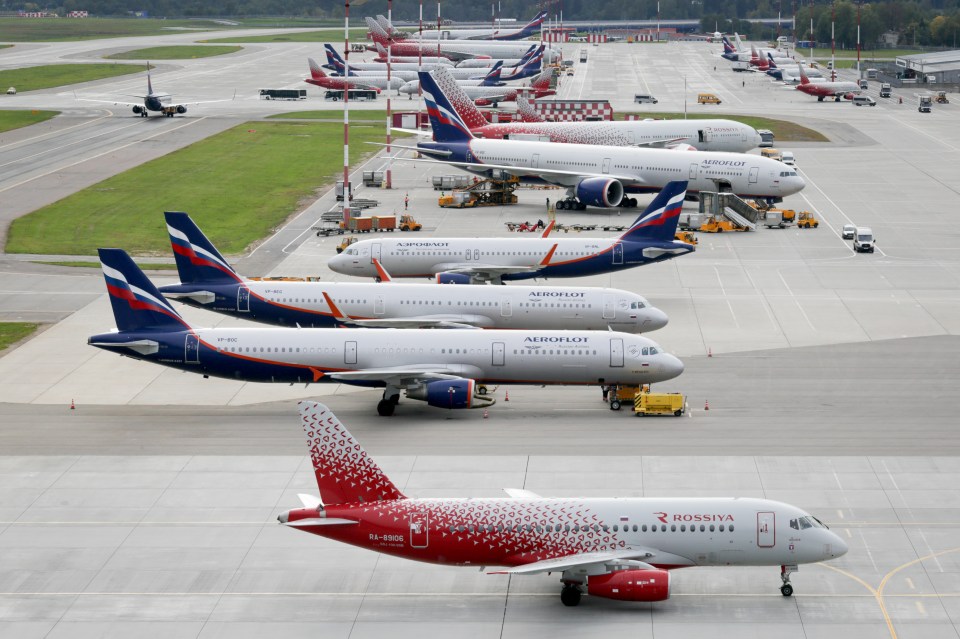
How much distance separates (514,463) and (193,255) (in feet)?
79.2

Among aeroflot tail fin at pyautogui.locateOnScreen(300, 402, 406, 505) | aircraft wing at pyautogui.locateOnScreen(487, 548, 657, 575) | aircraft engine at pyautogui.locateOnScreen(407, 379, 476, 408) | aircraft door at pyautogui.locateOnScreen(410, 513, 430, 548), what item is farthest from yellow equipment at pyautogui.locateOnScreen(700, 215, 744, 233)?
aircraft door at pyautogui.locateOnScreen(410, 513, 430, 548)

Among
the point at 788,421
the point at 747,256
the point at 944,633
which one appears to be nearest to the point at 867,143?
the point at 747,256

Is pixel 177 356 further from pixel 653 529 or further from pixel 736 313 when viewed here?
pixel 736 313

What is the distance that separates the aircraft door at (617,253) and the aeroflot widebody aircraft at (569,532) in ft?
137

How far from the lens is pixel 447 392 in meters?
57.9

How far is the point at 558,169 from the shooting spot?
11369 cm

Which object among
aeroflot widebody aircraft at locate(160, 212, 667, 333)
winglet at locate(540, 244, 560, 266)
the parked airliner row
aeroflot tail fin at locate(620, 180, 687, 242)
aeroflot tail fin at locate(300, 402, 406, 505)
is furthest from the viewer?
the parked airliner row

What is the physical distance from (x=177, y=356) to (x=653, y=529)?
27.2m

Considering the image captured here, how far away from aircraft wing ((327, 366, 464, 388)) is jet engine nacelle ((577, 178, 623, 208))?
2130 inches

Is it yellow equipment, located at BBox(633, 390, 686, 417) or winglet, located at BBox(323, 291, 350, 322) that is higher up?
winglet, located at BBox(323, 291, 350, 322)

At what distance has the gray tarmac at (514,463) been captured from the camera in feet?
131

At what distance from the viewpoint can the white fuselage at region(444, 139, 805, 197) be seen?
108500 mm

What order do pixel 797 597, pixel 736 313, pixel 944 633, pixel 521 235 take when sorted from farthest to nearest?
pixel 521 235 < pixel 736 313 < pixel 797 597 < pixel 944 633

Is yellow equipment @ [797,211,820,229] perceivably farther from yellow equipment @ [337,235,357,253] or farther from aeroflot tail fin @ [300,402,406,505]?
aeroflot tail fin @ [300,402,406,505]
